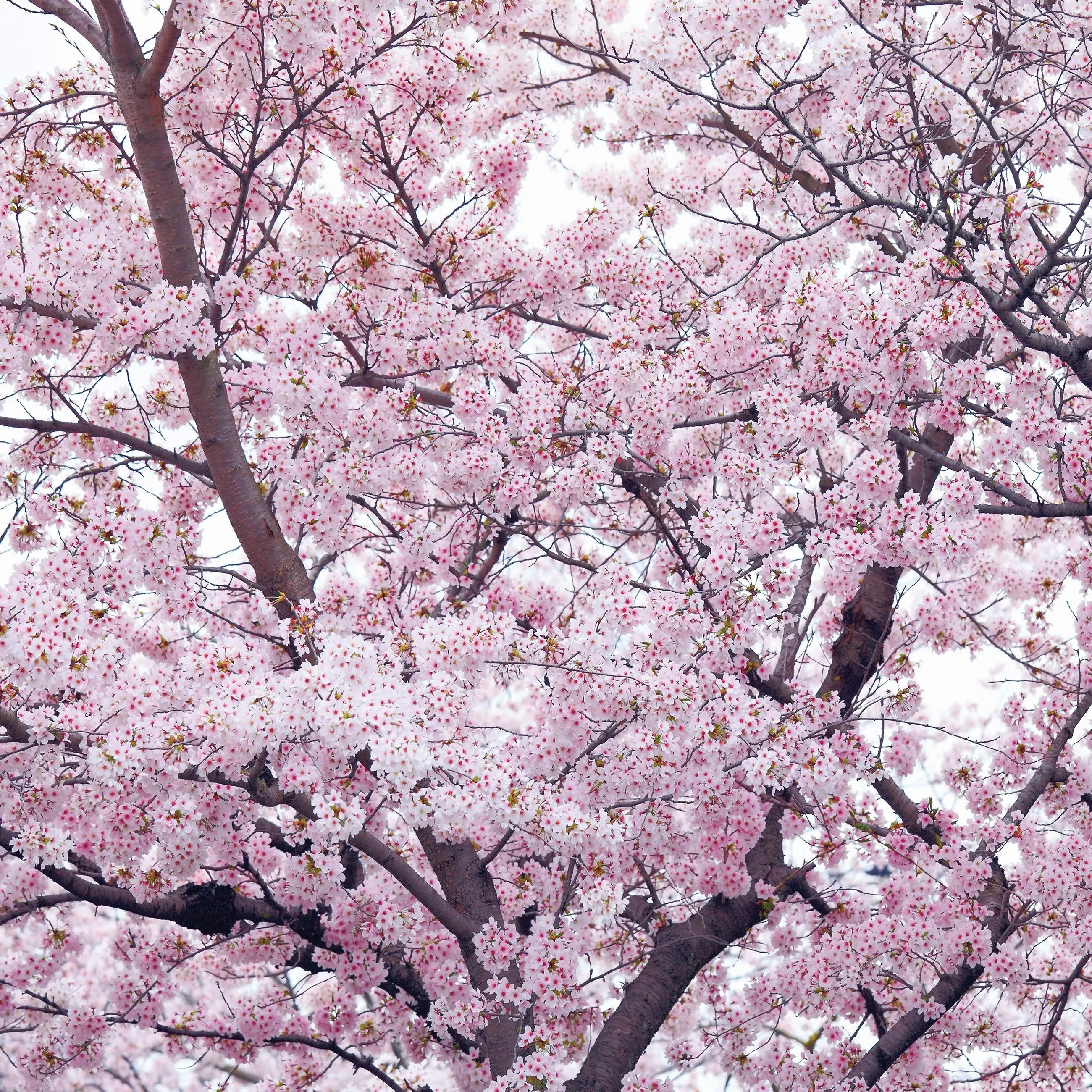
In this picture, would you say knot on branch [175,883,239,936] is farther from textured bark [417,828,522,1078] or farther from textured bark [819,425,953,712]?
textured bark [819,425,953,712]

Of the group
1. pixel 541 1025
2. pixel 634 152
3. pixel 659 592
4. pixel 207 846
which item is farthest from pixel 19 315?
pixel 634 152

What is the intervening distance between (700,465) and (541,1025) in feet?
11.0

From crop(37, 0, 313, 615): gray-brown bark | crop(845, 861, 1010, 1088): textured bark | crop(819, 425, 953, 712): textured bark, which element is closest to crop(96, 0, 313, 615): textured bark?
crop(37, 0, 313, 615): gray-brown bark

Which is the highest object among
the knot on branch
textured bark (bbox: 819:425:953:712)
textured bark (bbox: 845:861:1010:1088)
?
textured bark (bbox: 819:425:953:712)

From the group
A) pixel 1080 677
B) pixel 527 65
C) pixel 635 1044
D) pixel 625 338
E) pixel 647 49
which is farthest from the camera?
pixel 527 65

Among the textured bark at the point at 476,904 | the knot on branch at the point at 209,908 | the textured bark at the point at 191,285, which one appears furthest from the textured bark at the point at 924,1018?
the textured bark at the point at 191,285

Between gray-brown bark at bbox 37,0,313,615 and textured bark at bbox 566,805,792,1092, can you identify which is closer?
gray-brown bark at bbox 37,0,313,615

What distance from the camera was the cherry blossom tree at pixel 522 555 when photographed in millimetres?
6348

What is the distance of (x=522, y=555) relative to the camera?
8734 mm

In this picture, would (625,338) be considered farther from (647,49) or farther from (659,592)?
(647,49)

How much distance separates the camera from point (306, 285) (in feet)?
27.3

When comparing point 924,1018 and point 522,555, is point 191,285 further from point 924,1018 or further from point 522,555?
point 924,1018

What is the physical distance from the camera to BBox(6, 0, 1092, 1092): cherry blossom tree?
635cm

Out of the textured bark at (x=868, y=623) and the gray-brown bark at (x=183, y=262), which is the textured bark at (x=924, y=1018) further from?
the gray-brown bark at (x=183, y=262)
